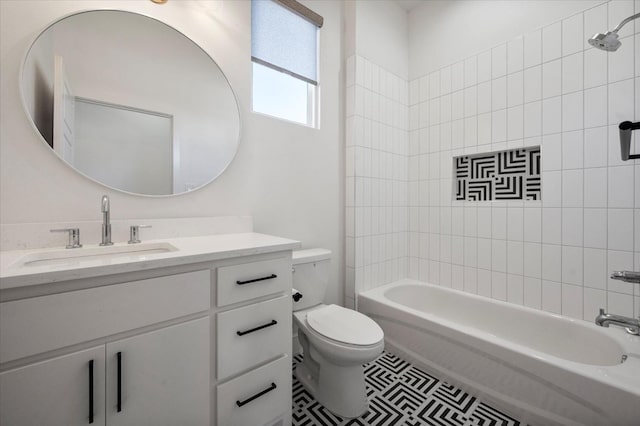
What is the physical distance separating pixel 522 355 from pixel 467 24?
2.36 m

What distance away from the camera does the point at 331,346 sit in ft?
4.28

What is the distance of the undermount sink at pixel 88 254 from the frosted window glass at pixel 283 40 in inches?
52.1

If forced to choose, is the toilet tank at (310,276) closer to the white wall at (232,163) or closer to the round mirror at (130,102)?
the white wall at (232,163)

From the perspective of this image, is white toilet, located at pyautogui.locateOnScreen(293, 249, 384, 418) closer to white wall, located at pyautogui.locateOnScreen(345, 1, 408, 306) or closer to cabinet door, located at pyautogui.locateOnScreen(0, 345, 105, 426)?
white wall, located at pyautogui.locateOnScreen(345, 1, 408, 306)

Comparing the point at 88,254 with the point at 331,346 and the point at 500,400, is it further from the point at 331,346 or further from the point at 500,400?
the point at 500,400

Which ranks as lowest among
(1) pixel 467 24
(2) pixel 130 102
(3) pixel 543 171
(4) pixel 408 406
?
(4) pixel 408 406

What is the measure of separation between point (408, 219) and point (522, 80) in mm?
1319

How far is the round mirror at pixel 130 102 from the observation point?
3.65 ft

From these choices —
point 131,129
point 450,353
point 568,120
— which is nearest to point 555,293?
point 450,353

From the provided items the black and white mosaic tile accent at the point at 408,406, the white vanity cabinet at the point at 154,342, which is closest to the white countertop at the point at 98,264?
the white vanity cabinet at the point at 154,342

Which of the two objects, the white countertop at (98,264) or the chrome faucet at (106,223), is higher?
the chrome faucet at (106,223)

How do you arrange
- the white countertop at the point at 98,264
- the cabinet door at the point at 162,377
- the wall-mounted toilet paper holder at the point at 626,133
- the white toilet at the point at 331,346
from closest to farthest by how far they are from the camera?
the white countertop at the point at 98,264
the cabinet door at the point at 162,377
the wall-mounted toilet paper holder at the point at 626,133
the white toilet at the point at 331,346

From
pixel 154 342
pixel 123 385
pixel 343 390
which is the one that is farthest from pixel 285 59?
pixel 343 390

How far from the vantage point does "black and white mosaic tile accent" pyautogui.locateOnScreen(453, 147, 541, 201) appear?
1874mm
